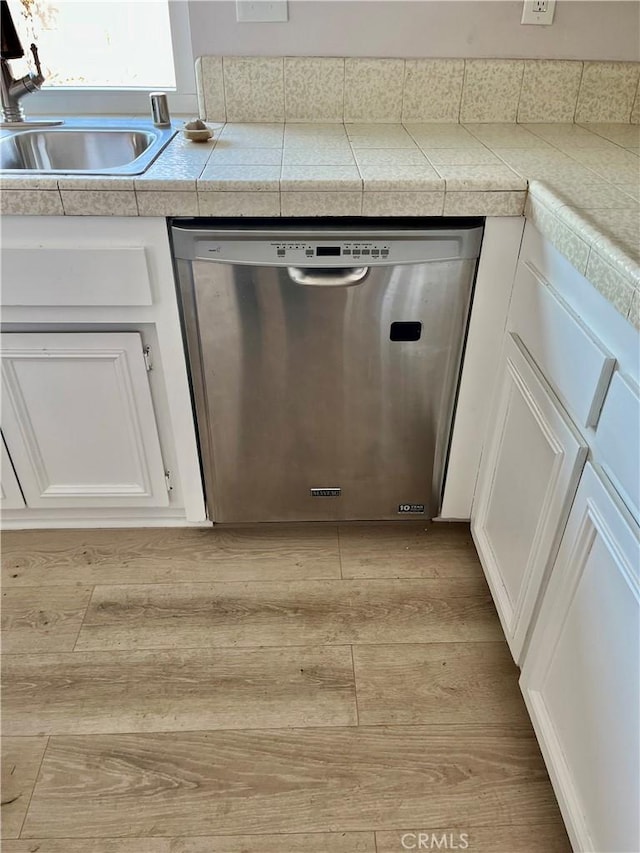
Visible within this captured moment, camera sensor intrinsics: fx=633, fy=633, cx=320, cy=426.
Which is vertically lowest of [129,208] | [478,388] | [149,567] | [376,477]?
[149,567]

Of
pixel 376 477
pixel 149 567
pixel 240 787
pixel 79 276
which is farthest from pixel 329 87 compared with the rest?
pixel 240 787

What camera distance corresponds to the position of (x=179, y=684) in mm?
1419

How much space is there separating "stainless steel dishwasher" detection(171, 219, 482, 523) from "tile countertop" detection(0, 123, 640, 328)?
6 cm

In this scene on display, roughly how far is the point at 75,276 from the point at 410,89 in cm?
105

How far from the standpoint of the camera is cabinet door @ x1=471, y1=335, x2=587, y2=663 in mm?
1098

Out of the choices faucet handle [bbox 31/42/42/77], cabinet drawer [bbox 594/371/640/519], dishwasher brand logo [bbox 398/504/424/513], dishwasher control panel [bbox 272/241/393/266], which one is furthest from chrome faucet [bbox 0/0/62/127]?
cabinet drawer [bbox 594/371/640/519]

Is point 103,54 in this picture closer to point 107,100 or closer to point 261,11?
point 107,100

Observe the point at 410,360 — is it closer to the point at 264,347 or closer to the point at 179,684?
the point at 264,347

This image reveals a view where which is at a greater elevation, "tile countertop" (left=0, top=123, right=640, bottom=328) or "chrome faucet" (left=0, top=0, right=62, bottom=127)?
"chrome faucet" (left=0, top=0, right=62, bottom=127)

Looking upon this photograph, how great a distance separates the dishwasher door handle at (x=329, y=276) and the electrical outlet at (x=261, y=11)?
0.79 meters

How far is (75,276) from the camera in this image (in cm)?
137

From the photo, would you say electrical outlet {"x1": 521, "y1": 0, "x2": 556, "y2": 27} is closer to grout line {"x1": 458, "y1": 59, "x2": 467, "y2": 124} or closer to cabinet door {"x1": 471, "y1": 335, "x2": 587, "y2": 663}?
grout line {"x1": 458, "y1": 59, "x2": 467, "y2": 124}

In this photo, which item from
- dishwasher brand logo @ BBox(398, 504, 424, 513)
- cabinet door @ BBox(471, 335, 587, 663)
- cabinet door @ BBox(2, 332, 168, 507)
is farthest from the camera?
dishwasher brand logo @ BBox(398, 504, 424, 513)

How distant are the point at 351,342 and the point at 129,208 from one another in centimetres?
55
